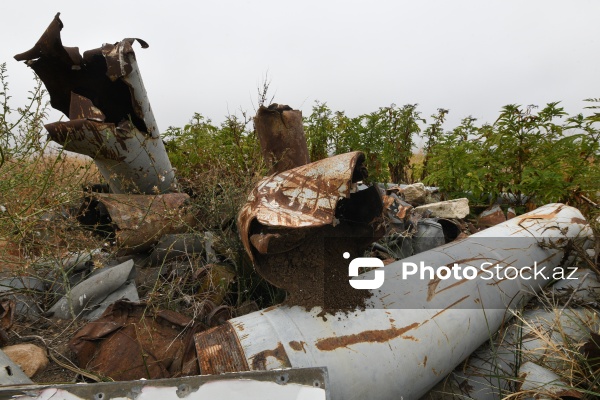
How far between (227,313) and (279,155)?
2.79ft

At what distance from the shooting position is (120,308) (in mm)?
2133

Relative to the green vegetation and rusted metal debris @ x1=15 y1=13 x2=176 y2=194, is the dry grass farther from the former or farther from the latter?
the green vegetation

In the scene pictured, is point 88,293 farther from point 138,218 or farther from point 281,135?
point 281,135

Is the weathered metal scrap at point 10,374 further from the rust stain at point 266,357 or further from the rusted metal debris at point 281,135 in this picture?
the rusted metal debris at point 281,135

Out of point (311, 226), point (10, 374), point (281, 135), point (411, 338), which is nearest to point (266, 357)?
point (311, 226)

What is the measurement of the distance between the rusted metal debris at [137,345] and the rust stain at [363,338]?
1.83 ft

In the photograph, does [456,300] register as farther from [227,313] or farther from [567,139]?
[567,139]

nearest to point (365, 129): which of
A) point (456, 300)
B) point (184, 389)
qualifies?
point (456, 300)

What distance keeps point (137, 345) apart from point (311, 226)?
101cm

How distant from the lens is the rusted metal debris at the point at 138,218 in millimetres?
2898

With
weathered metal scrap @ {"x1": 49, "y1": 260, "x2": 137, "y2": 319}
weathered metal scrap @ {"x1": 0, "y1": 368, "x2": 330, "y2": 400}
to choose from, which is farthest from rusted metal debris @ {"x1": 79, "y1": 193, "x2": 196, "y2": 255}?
weathered metal scrap @ {"x1": 0, "y1": 368, "x2": 330, "y2": 400}

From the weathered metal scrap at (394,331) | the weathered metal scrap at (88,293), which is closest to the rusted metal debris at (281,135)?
the weathered metal scrap at (394,331)

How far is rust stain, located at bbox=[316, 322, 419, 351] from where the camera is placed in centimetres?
167

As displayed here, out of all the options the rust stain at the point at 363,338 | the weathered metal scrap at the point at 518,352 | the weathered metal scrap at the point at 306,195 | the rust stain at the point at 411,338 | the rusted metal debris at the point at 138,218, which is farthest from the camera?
the rusted metal debris at the point at 138,218
